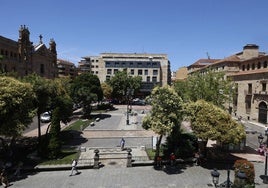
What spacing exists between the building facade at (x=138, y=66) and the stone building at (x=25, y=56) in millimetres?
21131

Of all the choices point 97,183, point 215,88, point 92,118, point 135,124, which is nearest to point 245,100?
point 215,88

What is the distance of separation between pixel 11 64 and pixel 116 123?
29749mm

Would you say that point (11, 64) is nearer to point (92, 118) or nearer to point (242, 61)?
point (92, 118)

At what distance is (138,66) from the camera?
91688mm

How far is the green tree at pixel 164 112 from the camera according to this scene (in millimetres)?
19647

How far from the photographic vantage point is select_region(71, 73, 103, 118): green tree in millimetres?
42531

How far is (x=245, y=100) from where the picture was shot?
159 ft

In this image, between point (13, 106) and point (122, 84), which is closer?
point (13, 106)

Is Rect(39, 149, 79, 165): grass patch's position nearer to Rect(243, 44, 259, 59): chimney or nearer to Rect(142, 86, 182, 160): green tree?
Rect(142, 86, 182, 160): green tree

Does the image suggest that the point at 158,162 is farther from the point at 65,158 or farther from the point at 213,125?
the point at 65,158

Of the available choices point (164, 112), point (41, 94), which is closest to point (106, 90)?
point (41, 94)

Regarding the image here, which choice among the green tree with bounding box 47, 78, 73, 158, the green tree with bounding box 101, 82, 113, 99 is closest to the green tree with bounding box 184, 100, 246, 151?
the green tree with bounding box 47, 78, 73, 158

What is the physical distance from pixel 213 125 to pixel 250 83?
3023cm

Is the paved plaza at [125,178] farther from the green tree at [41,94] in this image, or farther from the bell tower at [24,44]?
the bell tower at [24,44]
